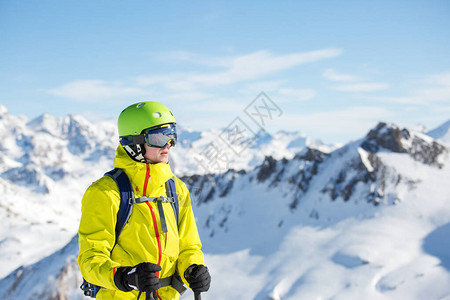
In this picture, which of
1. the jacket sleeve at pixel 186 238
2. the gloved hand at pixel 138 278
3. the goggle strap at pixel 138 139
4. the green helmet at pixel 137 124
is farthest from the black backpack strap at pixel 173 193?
the gloved hand at pixel 138 278

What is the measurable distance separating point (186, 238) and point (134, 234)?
954 millimetres

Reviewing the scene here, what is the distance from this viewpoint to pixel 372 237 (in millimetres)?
69938

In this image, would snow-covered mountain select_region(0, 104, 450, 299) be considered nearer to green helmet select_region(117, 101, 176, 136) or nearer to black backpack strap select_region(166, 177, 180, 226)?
black backpack strap select_region(166, 177, 180, 226)

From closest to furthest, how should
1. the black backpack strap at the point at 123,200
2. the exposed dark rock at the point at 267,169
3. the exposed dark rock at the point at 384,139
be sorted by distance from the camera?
the black backpack strap at the point at 123,200 → the exposed dark rock at the point at 384,139 → the exposed dark rock at the point at 267,169

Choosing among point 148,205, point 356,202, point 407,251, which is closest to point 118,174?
point 148,205

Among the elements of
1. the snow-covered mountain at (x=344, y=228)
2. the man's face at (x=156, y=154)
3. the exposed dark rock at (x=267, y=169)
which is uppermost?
the man's face at (x=156, y=154)

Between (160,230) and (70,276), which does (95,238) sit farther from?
(70,276)

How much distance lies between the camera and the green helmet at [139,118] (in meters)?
5.64

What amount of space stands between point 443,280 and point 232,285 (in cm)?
3728

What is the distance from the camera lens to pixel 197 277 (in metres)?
5.43

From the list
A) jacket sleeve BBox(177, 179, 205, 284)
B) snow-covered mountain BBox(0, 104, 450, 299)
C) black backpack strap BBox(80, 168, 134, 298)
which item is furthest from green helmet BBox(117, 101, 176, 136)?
snow-covered mountain BBox(0, 104, 450, 299)

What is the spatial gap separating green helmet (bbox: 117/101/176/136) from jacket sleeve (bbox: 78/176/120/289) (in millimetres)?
927

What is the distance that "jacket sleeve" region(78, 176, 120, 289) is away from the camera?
4.86 meters

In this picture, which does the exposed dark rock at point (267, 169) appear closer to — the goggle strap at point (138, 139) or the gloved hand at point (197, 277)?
the gloved hand at point (197, 277)
